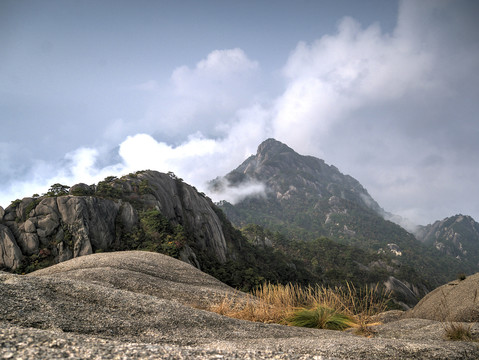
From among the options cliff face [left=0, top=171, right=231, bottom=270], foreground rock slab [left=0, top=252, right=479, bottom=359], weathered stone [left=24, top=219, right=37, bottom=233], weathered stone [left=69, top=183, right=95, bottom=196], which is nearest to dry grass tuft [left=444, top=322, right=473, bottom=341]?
foreground rock slab [left=0, top=252, right=479, bottom=359]

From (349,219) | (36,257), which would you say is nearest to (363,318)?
(36,257)

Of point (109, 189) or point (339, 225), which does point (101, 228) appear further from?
point (339, 225)

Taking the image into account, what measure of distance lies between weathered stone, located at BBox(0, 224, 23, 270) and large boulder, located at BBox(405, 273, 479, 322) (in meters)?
24.9

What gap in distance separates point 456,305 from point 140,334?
923 cm

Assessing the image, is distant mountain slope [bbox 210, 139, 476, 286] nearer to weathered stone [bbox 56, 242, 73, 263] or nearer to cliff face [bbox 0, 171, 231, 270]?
cliff face [bbox 0, 171, 231, 270]

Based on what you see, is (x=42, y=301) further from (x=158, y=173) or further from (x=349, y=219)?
(x=349, y=219)

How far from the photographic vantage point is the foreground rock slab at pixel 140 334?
2278 millimetres

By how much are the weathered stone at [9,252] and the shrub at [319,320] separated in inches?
859

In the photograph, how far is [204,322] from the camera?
4781mm

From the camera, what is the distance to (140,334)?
3.73 m

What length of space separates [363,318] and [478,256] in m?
223

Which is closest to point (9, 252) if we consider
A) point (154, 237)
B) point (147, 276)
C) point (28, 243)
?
point (28, 243)

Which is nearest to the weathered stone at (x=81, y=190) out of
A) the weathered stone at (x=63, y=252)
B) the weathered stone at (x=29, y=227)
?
the weathered stone at (x=29, y=227)

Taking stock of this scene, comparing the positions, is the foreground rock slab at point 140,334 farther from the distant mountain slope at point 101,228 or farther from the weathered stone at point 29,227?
the weathered stone at point 29,227
